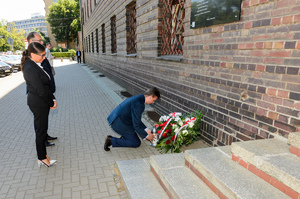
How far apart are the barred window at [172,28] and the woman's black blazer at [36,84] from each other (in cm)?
322

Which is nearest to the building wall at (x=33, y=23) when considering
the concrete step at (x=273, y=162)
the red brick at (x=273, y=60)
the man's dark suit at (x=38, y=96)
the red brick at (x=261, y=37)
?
the man's dark suit at (x=38, y=96)

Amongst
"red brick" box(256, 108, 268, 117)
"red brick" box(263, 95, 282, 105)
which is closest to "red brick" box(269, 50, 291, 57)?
"red brick" box(263, 95, 282, 105)

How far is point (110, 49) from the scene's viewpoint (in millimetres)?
13031

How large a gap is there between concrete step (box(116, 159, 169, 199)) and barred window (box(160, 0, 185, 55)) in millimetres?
3037

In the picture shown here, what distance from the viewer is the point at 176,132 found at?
12.4 ft

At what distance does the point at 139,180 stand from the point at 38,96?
198cm

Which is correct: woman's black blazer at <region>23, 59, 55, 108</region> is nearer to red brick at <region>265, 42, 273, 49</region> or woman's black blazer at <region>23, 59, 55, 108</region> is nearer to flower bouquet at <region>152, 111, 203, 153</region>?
flower bouquet at <region>152, 111, 203, 153</region>

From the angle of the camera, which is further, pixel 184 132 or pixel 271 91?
pixel 184 132

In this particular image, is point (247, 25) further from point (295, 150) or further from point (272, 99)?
point (295, 150)

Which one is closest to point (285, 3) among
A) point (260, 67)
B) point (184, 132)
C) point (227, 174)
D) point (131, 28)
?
point (260, 67)

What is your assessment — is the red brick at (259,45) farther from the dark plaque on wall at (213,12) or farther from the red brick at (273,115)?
the red brick at (273,115)

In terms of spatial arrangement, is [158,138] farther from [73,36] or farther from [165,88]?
[73,36]

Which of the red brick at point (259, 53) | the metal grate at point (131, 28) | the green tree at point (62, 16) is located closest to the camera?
the red brick at point (259, 53)

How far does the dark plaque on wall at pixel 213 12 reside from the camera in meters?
3.19
